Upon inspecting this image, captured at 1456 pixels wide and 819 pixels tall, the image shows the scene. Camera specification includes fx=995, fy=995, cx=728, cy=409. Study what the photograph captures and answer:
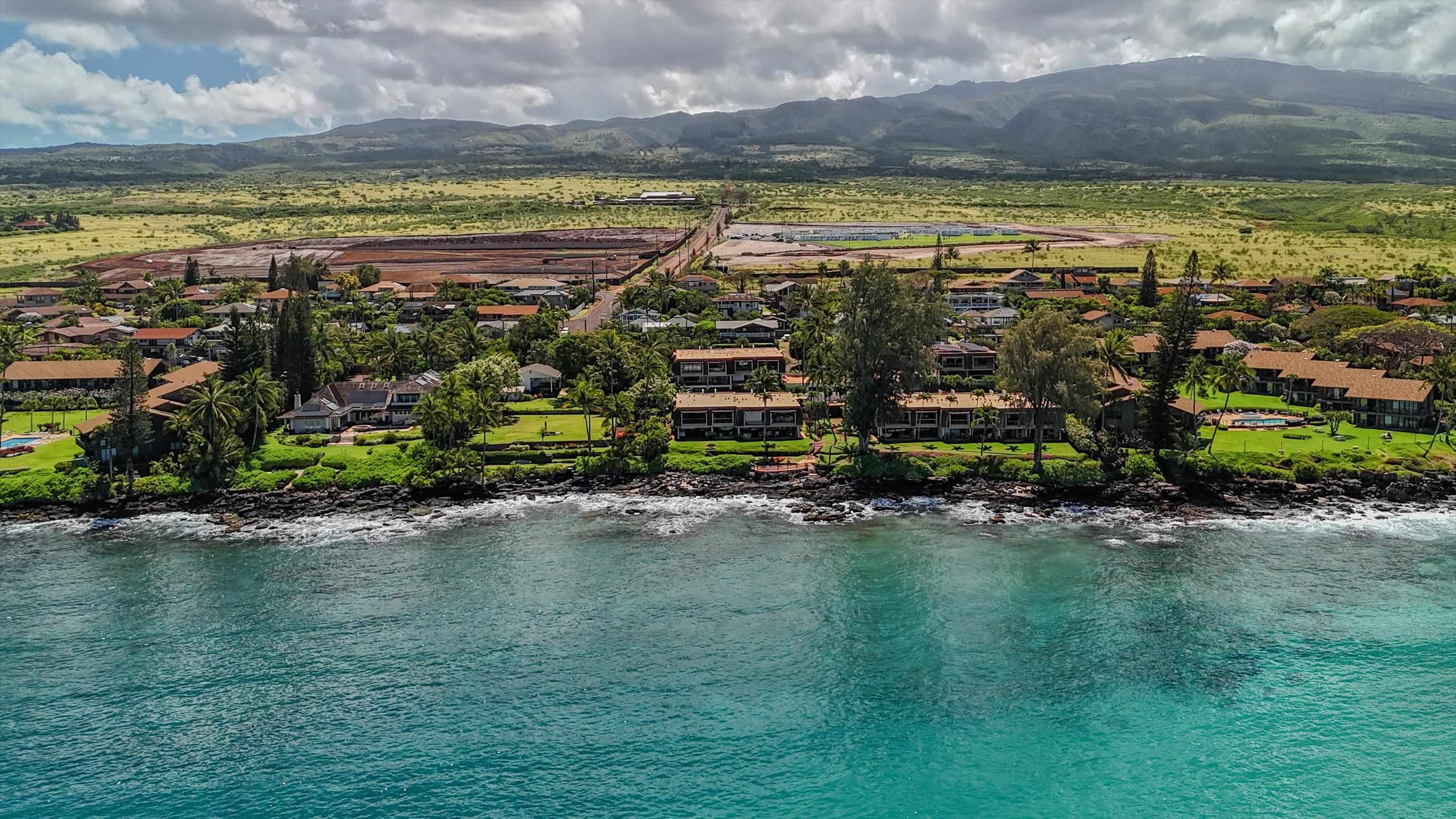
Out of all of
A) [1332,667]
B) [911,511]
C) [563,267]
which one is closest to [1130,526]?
[911,511]

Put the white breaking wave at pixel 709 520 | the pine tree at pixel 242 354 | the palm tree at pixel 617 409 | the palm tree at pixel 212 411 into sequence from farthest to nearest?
the pine tree at pixel 242 354 → the palm tree at pixel 617 409 → the palm tree at pixel 212 411 → the white breaking wave at pixel 709 520

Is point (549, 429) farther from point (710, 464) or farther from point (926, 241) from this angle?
point (926, 241)

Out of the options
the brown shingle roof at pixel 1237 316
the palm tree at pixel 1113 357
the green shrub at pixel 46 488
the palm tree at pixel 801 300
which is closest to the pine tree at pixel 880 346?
the palm tree at pixel 1113 357

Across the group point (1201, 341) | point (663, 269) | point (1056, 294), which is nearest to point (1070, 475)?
point (1201, 341)

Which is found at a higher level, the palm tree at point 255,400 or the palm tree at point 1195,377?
the palm tree at point 1195,377

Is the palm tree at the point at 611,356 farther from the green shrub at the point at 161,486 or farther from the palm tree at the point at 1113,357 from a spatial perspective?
the palm tree at the point at 1113,357

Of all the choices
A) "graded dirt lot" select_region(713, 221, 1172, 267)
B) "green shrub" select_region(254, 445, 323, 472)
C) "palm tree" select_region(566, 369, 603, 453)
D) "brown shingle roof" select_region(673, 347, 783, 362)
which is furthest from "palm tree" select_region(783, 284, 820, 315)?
"green shrub" select_region(254, 445, 323, 472)
